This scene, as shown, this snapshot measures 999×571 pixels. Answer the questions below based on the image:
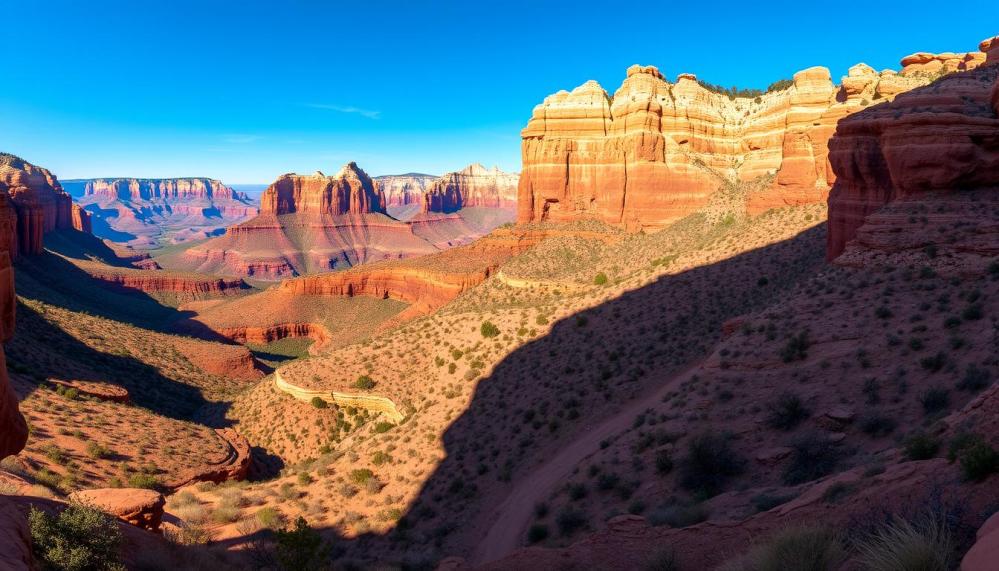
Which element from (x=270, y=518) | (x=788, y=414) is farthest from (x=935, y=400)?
(x=270, y=518)

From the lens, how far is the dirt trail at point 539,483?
57.9ft

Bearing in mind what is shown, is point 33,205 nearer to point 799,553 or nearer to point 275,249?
point 275,249

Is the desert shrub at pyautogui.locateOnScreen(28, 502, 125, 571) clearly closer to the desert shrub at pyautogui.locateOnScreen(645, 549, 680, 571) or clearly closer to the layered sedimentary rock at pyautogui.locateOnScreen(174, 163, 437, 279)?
the desert shrub at pyautogui.locateOnScreen(645, 549, 680, 571)

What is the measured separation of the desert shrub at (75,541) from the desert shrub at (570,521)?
11.4m

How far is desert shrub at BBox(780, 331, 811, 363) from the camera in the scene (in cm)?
1917

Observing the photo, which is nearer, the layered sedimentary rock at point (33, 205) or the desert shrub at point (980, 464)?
the desert shrub at point (980, 464)

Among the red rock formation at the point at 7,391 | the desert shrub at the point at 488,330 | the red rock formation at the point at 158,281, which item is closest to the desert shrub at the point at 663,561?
the red rock formation at the point at 7,391

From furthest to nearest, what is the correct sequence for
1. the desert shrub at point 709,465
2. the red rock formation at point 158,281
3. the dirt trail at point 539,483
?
the red rock formation at point 158,281 < the dirt trail at point 539,483 < the desert shrub at point 709,465

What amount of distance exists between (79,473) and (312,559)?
15.3 metres

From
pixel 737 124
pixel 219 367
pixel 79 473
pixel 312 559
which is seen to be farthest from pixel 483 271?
pixel 312 559

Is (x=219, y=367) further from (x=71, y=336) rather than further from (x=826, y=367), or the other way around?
(x=826, y=367)

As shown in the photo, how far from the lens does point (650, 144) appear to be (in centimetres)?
6075

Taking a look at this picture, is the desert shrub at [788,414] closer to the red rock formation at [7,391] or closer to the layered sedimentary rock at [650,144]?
the red rock formation at [7,391]

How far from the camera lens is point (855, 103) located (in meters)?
43.5
